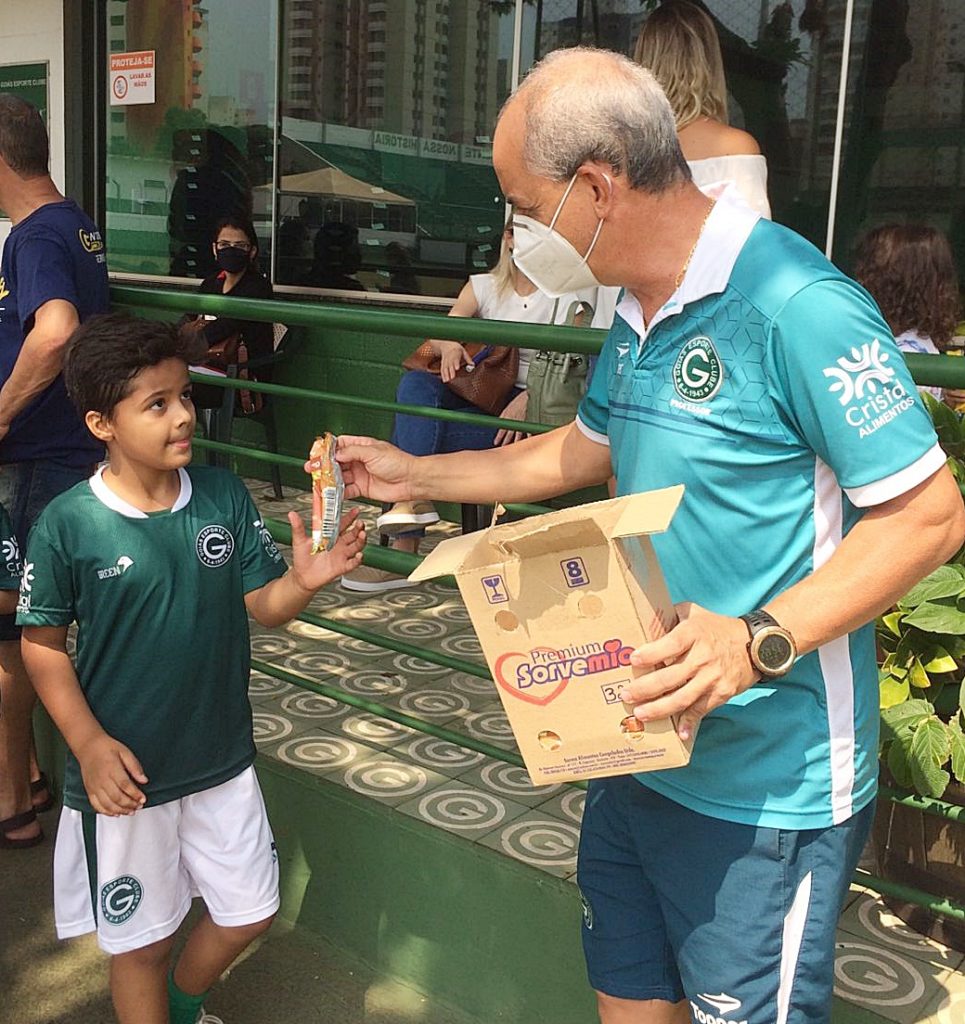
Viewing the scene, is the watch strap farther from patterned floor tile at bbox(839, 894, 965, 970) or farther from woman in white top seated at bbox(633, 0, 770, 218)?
woman in white top seated at bbox(633, 0, 770, 218)

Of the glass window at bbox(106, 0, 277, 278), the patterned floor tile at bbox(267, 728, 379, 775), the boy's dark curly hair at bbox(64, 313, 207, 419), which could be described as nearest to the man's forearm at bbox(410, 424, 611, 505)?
the boy's dark curly hair at bbox(64, 313, 207, 419)

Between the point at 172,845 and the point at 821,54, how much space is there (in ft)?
14.5

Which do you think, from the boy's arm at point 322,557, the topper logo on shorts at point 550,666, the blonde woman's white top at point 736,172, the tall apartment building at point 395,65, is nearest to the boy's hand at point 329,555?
the boy's arm at point 322,557

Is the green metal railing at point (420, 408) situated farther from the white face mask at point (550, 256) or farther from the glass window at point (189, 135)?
the glass window at point (189, 135)

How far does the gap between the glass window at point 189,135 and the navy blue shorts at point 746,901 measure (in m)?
6.00

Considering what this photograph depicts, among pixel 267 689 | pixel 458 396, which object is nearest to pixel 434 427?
pixel 458 396

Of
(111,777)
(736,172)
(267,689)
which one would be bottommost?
(267,689)

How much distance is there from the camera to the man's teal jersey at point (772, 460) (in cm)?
140

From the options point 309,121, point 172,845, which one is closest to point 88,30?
point 309,121

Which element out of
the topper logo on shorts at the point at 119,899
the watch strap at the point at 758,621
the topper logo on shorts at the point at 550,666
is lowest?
the topper logo on shorts at the point at 119,899

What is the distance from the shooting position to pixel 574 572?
1.42 m

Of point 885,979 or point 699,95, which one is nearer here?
point 885,979

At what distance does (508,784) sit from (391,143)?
4232 mm

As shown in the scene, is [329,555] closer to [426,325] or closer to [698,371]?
[426,325]
